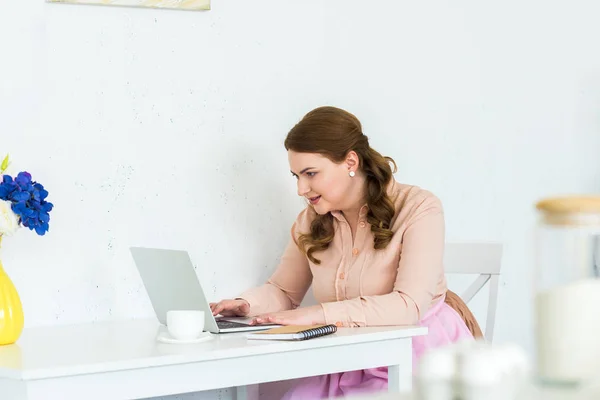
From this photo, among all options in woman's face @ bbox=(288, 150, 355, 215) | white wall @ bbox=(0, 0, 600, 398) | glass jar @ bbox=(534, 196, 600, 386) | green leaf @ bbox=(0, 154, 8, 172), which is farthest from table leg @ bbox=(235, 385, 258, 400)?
glass jar @ bbox=(534, 196, 600, 386)

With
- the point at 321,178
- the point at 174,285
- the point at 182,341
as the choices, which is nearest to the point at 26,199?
the point at 174,285

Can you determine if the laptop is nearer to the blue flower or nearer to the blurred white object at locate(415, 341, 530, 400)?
the blue flower

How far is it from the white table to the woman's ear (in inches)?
18.9

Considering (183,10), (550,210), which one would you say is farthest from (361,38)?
(550,210)

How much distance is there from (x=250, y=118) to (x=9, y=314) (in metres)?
0.99

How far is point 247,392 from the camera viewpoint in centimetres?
260

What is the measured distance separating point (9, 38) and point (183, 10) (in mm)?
497

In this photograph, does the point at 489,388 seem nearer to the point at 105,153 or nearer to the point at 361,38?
the point at 105,153

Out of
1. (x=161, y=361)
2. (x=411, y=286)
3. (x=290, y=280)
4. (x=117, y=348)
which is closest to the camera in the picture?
(x=161, y=361)

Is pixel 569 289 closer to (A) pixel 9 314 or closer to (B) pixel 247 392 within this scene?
(A) pixel 9 314

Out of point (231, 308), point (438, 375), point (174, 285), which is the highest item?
point (438, 375)

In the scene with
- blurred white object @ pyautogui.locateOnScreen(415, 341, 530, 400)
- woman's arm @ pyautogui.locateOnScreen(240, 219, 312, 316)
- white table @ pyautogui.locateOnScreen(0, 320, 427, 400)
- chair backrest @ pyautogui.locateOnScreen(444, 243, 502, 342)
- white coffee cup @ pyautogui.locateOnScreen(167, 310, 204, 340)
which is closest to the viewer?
blurred white object @ pyautogui.locateOnScreen(415, 341, 530, 400)

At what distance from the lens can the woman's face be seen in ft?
7.61

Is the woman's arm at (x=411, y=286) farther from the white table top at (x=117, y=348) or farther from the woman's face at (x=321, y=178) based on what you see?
the woman's face at (x=321, y=178)
